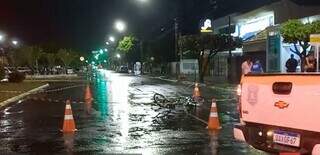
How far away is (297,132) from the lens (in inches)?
302

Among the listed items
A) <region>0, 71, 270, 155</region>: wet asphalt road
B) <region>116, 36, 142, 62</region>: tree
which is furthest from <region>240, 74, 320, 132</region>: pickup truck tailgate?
<region>116, 36, 142, 62</region>: tree

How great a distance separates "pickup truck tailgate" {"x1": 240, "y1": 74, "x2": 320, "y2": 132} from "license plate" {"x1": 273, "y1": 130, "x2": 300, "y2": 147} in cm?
10

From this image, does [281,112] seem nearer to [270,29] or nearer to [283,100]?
[283,100]

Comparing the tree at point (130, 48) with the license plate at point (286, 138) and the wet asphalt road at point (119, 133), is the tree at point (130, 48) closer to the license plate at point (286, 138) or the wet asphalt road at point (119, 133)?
the wet asphalt road at point (119, 133)

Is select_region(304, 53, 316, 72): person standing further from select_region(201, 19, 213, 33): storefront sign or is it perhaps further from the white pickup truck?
select_region(201, 19, 213, 33): storefront sign

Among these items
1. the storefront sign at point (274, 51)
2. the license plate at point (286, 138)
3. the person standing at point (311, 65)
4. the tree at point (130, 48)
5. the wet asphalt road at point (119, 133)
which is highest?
the tree at point (130, 48)

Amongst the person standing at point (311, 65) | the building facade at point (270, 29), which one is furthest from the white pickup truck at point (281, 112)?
the building facade at point (270, 29)

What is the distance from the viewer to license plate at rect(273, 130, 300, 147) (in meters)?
7.69

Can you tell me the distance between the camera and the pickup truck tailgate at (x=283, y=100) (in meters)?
7.39

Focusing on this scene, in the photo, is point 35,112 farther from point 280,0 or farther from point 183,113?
point 280,0

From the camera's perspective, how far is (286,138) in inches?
309

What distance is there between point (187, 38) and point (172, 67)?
38.3 metres

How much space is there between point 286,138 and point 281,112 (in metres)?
0.34

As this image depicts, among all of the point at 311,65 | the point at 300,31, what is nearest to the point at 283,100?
the point at 311,65
